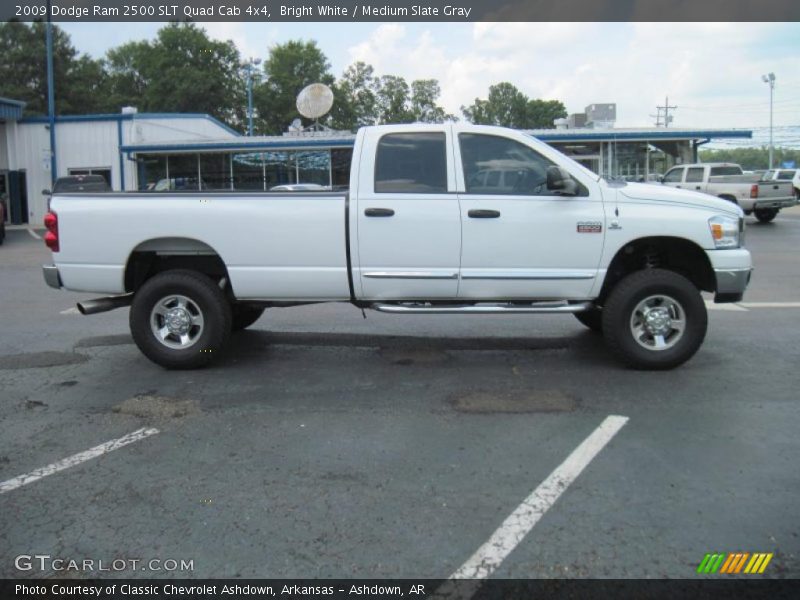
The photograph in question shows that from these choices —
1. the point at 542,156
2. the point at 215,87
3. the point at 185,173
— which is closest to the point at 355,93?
the point at 215,87

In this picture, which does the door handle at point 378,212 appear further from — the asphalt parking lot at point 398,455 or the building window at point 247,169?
the building window at point 247,169

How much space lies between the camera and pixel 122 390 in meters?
5.94

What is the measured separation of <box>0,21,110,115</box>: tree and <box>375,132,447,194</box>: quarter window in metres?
61.1

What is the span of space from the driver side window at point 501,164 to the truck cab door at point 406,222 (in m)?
0.17

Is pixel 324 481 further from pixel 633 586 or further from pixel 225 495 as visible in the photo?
pixel 633 586

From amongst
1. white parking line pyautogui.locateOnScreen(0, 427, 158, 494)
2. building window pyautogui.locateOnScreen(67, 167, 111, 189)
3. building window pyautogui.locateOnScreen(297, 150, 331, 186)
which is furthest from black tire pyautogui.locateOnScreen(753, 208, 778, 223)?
building window pyautogui.locateOnScreen(67, 167, 111, 189)

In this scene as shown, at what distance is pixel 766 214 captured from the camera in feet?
78.5

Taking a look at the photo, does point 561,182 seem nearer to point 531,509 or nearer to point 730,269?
point 730,269

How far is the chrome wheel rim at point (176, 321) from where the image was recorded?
21.0 ft

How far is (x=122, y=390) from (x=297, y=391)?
141 cm


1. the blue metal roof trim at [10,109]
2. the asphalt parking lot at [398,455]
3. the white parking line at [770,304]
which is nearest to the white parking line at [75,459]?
the asphalt parking lot at [398,455]

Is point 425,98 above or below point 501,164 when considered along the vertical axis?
above

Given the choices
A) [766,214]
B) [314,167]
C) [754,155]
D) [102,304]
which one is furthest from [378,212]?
[754,155]

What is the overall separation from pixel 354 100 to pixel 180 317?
6765cm
